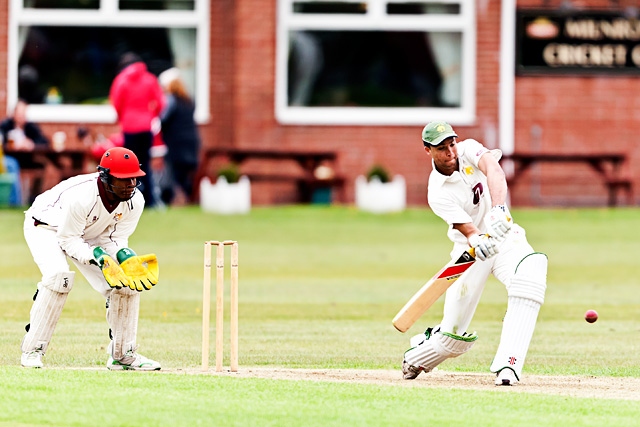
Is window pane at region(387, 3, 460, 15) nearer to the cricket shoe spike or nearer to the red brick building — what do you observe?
the red brick building

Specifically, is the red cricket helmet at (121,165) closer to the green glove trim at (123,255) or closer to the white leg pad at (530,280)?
the green glove trim at (123,255)

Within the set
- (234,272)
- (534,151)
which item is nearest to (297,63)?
(534,151)

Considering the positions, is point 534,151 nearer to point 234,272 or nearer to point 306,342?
point 306,342

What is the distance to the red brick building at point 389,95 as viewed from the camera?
23.2 meters

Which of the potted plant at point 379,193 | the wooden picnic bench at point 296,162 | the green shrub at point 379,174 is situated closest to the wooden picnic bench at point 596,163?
the potted plant at point 379,193

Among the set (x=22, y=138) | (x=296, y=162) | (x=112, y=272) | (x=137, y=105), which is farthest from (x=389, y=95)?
(x=112, y=272)

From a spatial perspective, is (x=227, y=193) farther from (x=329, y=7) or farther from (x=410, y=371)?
(x=410, y=371)

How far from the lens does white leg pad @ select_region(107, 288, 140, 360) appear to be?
9.14m

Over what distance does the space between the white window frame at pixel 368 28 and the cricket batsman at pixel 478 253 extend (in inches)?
564

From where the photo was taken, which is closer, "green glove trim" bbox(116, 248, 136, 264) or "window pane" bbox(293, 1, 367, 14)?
"green glove trim" bbox(116, 248, 136, 264)

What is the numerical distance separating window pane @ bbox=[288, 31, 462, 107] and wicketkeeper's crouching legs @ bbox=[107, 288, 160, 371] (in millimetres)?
14600

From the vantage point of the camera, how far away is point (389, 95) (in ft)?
77.8

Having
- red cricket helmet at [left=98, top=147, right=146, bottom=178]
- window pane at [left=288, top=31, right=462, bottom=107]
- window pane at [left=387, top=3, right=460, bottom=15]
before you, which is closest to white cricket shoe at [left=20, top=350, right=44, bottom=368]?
red cricket helmet at [left=98, top=147, right=146, bottom=178]

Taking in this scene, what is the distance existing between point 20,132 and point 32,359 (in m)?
12.7
